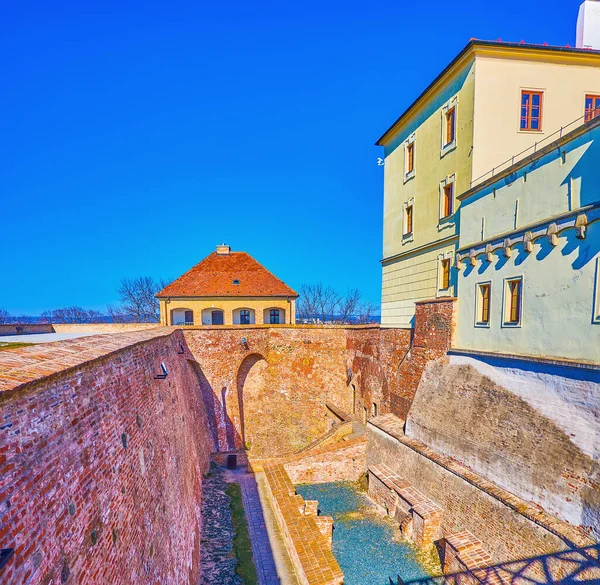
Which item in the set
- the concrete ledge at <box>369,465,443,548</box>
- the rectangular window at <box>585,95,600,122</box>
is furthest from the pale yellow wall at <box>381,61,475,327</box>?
the concrete ledge at <box>369,465,443,548</box>

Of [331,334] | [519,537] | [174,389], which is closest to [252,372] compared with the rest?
[331,334]

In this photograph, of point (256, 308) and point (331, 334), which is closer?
point (331, 334)

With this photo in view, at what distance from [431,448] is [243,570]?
23.5 ft

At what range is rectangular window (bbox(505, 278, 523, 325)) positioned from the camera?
31.3 ft

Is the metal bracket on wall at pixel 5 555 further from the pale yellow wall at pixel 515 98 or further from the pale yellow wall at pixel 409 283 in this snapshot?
the pale yellow wall at pixel 515 98

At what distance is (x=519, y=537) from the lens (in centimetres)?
835

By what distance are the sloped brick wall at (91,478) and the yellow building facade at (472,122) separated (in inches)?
445

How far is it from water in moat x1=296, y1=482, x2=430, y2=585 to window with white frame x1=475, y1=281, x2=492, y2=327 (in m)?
7.64

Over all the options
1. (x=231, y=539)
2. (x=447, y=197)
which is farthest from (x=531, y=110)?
(x=231, y=539)

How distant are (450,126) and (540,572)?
14105 millimetres

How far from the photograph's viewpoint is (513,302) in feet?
32.3

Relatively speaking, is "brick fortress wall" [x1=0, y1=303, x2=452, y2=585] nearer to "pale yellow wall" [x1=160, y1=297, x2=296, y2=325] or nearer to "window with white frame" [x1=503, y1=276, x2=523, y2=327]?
"window with white frame" [x1=503, y1=276, x2=523, y2=327]

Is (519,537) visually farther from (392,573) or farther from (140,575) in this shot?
(140,575)

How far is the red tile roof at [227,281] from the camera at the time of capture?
2469cm
